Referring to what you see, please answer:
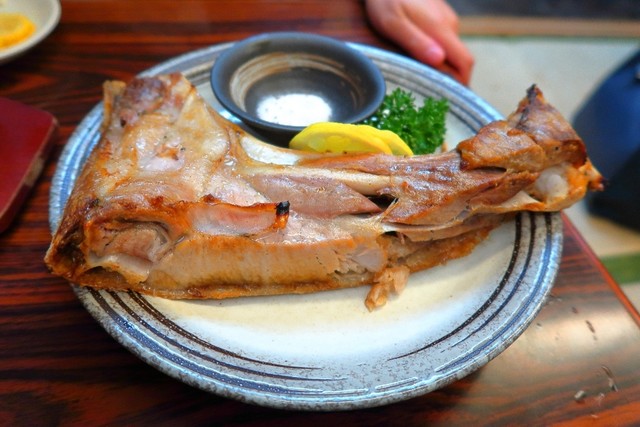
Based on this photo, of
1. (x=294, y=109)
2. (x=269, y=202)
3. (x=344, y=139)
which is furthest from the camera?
(x=294, y=109)

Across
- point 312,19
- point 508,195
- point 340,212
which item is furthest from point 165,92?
point 312,19

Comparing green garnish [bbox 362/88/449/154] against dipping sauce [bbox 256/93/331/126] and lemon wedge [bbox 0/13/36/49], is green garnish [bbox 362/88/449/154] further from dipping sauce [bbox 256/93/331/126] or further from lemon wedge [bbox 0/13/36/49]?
lemon wedge [bbox 0/13/36/49]

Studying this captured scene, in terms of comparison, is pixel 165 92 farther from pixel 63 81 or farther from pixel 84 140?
pixel 63 81

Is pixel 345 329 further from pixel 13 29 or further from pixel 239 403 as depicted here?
pixel 13 29

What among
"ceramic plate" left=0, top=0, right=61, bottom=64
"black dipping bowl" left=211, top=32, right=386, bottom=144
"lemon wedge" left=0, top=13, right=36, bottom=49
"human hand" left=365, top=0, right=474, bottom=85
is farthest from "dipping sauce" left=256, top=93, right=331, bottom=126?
"lemon wedge" left=0, top=13, right=36, bottom=49

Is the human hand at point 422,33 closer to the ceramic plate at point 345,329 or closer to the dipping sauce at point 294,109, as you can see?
the dipping sauce at point 294,109

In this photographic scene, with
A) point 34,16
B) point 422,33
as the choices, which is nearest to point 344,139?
point 422,33

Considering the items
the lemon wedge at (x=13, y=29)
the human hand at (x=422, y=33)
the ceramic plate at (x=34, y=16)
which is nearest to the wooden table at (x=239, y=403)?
the ceramic plate at (x=34, y=16)
